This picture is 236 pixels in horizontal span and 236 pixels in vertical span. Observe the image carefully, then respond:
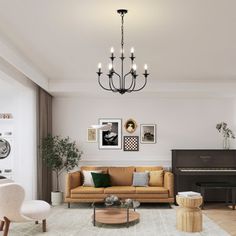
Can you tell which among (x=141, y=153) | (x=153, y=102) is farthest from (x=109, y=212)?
(x=153, y=102)

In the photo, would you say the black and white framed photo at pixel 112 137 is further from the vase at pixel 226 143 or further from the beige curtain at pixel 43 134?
the vase at pixel 226 143

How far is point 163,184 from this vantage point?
8547 millimetres

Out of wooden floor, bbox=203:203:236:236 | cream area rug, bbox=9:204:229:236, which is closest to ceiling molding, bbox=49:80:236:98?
wooden floor, bbox=203:203:236:236

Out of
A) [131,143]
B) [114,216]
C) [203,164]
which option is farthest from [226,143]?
[114,216]

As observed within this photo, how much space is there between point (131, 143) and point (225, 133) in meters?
2.21

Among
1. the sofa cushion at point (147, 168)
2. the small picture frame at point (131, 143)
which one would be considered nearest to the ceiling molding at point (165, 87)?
the small picture frame at point (131, 143)

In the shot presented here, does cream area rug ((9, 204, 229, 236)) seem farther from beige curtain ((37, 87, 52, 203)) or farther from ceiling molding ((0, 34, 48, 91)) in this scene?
ceiling molding ((0, 34, 48, 91))

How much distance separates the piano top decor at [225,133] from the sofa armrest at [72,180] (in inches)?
133

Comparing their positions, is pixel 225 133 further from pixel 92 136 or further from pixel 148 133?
pixel 92 136

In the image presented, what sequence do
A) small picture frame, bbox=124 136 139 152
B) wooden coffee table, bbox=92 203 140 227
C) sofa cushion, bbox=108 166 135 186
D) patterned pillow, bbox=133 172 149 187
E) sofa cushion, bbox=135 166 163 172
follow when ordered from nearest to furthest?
wooden coffee table, bbox=92 203 140 227
patterned pillow, bbox=133 172 149 187
sofa cushion, bbox=108 166 135 186
sofa cushion, bbox=135 166 163 172
small picture frame, bbox=124 136 139 152

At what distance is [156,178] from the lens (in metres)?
8.55

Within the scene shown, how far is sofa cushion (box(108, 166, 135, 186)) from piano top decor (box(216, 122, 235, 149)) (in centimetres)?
224

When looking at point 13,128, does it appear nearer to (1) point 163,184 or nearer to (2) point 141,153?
(2) point 141,153

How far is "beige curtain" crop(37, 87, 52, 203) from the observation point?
8.31 meters
